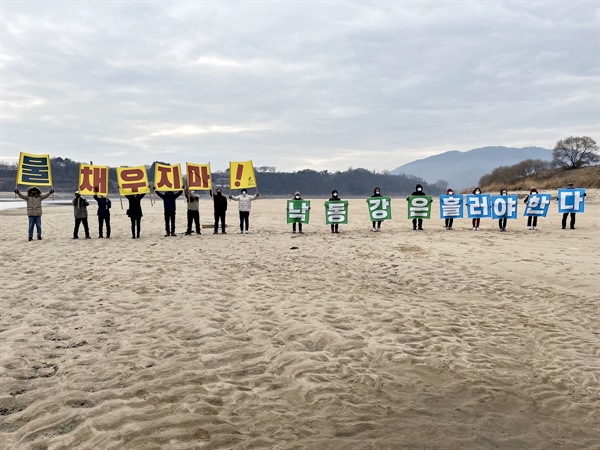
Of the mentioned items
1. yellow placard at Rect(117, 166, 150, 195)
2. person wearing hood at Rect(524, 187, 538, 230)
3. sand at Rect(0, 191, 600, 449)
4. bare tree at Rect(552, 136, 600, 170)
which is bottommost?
sand at Rect(0, 191, 600, 449)

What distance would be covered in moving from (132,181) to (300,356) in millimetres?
14380

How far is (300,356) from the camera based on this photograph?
4773mm

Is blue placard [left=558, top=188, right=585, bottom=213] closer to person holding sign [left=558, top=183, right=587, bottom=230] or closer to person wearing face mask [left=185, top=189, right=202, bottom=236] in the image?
person holding sign [left=558, top=183, right=587, bottom=230]

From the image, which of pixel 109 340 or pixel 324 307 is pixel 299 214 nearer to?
pixel 324 307

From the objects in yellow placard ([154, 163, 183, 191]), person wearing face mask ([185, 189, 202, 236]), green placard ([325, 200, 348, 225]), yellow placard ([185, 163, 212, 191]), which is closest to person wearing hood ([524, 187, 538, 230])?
green placard ([325, 200, 348, 225])

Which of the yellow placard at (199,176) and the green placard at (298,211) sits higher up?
the yellow placard at (199,176)

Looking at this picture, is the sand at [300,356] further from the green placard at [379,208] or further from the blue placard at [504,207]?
the green placard at [379,208]

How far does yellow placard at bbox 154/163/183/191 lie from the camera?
55.7ft

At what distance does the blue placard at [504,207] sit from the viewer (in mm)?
17622

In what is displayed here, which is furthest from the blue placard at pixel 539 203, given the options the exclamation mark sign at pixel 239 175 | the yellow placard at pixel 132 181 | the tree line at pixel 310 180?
the tree line at pixel 310 180

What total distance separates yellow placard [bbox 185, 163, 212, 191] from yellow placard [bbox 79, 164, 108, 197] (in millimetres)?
3444

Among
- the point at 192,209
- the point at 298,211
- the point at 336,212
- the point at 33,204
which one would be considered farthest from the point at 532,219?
the point at 33,204

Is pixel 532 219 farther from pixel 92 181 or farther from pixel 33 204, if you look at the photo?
pixel 33 204

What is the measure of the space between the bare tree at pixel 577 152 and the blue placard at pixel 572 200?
204 feet
